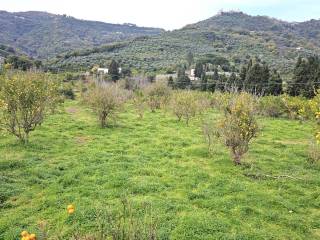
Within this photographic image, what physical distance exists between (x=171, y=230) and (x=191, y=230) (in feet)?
1.62

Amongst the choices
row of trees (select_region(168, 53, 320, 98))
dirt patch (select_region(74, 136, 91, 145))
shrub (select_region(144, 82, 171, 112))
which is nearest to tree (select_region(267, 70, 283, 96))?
row of trees (select_region(168, 53, 320, 98))

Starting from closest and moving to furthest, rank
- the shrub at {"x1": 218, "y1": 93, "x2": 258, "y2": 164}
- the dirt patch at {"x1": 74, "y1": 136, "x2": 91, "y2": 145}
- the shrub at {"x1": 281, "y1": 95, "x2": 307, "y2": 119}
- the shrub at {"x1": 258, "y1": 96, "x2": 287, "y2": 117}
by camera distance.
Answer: the shrub at {"x1": 218, "y1": 93, "x2": 258, "y2": 164}
the dirt patch at {"x1": 74, "y1": 136, "x2": 91, "y2": 145}
the shrub at {"x1": 281, "y1": 95, "x2": 307, "y2": 119}
the shrub at {"x1": 258, "y1": 96, "x2": 287, "y2": 117}

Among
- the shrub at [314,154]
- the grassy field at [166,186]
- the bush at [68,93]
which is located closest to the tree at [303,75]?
the bush at [68,93]

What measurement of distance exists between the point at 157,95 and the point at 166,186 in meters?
27.8

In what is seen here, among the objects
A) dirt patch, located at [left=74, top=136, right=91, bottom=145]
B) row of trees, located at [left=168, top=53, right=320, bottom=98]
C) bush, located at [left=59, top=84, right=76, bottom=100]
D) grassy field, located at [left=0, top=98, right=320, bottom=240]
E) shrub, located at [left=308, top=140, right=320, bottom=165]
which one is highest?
row of trees, located at [left=168, top=53, right=320, bottom=98]

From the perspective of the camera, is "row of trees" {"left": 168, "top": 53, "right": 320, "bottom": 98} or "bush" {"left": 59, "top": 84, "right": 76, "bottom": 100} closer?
"row of trees" {"left": 168, "top": 53, "right": 320, "bottom": 98}

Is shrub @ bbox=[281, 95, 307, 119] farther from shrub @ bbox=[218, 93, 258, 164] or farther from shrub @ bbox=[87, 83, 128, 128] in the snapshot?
shrub @ bbox=[218, 93, 258, 164]

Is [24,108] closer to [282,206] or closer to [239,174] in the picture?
[239,174]

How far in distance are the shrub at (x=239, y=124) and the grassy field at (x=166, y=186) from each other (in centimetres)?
92

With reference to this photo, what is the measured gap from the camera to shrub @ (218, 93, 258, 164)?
15.0 m

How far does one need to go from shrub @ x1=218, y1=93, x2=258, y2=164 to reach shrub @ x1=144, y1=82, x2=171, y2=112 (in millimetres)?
22809

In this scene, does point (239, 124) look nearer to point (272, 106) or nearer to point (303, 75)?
point (272, 106)

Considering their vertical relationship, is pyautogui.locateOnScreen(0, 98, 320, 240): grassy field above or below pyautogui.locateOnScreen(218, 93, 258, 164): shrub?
below

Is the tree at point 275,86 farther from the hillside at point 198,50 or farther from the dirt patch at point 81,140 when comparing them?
the dirt patch at point 81,140
